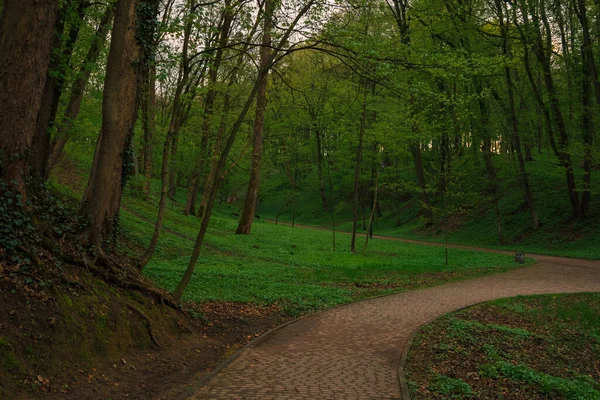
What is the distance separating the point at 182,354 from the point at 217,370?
28.3 inches

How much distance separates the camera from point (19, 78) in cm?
535

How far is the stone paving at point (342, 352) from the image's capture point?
209 inches

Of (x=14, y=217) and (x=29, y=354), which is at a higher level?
(x=14, y=217)

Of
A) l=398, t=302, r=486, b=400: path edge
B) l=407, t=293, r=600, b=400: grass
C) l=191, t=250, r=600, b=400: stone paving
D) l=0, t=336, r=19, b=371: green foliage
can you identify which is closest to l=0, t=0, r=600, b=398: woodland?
l=0, t=336, r=19, b=371: green foliage

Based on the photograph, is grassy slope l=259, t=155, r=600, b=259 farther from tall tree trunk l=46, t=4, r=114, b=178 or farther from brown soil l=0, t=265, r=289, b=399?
brown soil l=0, t=265, r=289, b=399

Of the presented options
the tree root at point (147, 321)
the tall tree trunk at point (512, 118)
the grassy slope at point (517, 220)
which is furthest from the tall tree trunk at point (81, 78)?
the tall tree trunk at point (512, 118)

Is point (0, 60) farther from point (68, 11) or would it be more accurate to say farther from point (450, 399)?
point (450, 399)

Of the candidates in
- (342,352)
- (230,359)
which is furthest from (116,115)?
(342,352)

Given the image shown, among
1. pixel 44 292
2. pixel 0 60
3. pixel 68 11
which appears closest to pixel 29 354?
pixel 44 292

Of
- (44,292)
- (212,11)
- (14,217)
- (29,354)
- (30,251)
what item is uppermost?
(212,11)

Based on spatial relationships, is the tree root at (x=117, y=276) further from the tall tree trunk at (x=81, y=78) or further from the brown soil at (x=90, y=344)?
the tall tree trunk at (x=81, y=78)

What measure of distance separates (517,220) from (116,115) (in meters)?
26.7

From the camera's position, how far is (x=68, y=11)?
9.35 meters

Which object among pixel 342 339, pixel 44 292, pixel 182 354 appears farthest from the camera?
pixel 342 339
